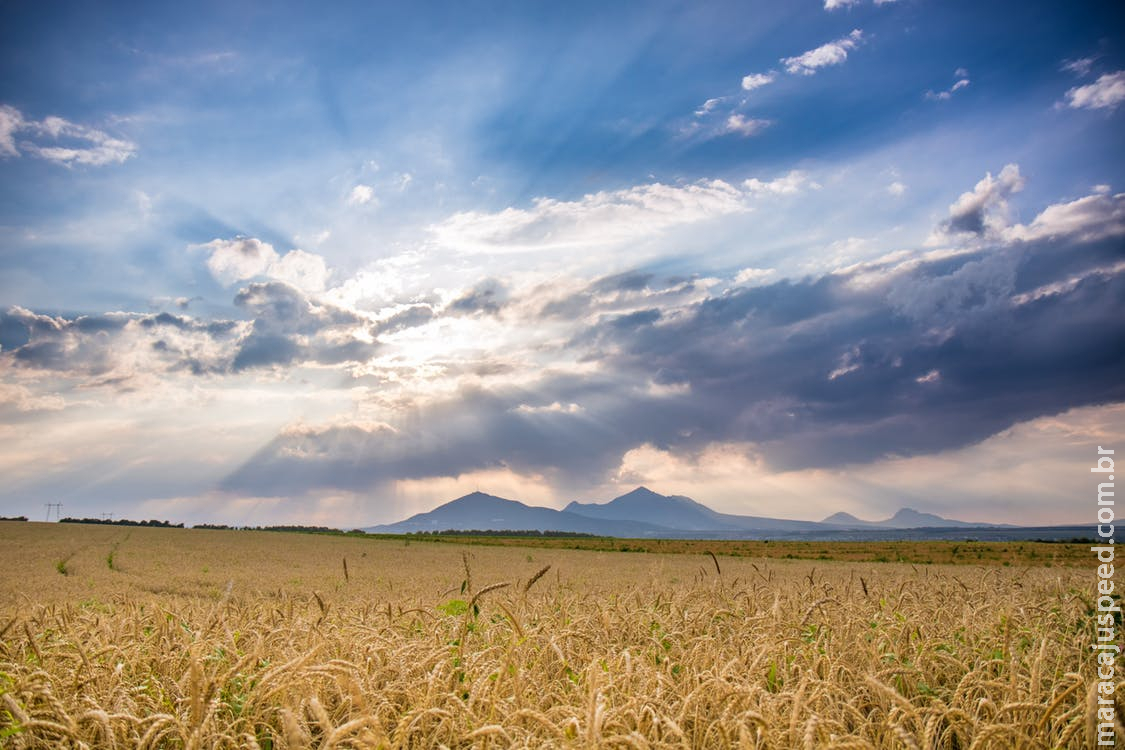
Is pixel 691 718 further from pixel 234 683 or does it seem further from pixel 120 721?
pixel 120 721

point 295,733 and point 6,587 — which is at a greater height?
point 295,733

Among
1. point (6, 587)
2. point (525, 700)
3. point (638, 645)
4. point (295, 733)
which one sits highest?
point (295, 733)

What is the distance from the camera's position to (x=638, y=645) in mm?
5117

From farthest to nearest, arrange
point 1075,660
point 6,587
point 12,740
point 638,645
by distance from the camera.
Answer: point 6,587 → point 638,645 → point 1075,660 → point 12,740

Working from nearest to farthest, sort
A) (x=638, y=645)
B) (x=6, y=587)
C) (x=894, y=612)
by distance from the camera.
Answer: (x=638, y=645) < (x=894, y=612) < (x=6, y=587)

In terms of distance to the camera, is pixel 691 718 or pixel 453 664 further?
pixel 453 664

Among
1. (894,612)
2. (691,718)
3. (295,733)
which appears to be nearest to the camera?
(295,733)

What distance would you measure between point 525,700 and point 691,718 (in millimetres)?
843

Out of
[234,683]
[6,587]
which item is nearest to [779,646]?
[234,683]

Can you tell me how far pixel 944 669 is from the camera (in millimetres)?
4426

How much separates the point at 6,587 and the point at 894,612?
1405cm

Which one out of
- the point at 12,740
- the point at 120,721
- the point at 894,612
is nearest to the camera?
the point at 12,740

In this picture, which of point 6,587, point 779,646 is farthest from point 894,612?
point 6,587

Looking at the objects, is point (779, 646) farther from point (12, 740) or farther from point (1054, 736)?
point (12, 740)
